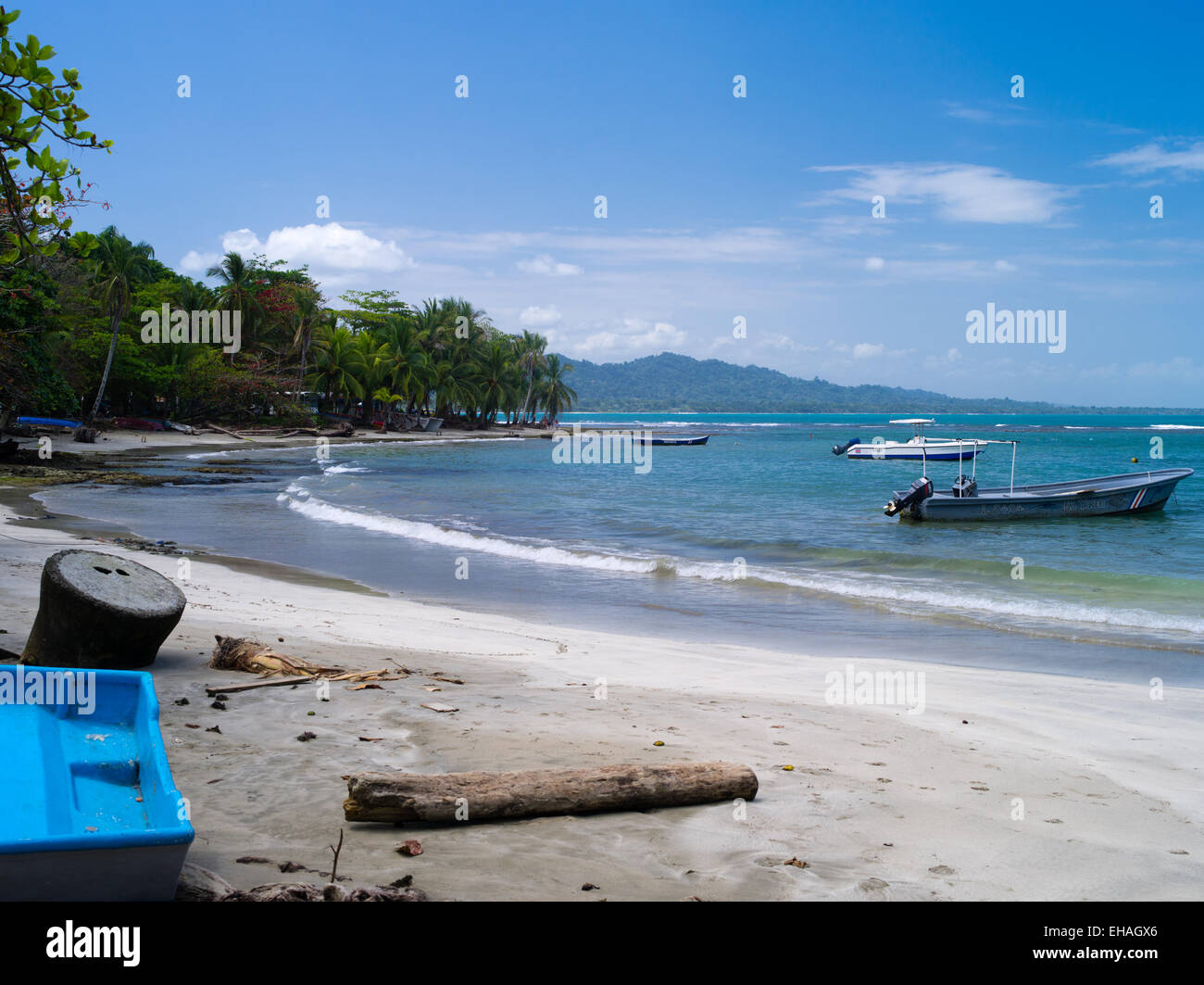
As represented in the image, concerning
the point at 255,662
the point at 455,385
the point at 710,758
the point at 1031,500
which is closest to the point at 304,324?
the point at 455,385

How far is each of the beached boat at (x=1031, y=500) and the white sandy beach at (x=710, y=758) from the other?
17.2m

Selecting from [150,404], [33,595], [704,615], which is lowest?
[704,615]

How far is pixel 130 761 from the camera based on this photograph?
450cm

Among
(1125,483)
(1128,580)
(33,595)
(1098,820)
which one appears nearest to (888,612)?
(1128,580)

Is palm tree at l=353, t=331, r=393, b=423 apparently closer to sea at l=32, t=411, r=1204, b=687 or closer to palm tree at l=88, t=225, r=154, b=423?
palm tree at l=88, t=225, r=154, b=423

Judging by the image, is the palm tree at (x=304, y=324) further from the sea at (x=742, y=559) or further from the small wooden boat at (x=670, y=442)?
the small wooden boat at (x=670, y=442)

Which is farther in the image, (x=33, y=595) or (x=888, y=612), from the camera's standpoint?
(x=888, y=612)

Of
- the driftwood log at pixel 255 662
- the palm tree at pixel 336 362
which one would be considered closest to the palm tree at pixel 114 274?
the palm tree at pixel 336 362

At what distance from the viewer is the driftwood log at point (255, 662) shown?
26.0 feet

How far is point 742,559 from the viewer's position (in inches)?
790

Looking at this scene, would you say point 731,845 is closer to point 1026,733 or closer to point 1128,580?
point 1026,733

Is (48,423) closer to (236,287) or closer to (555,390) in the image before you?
(236,287)

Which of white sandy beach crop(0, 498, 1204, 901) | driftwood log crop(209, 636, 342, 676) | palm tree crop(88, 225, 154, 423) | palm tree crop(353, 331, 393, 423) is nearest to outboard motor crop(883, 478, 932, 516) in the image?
white sandy beach crop(0, 498, 1204, 901)
